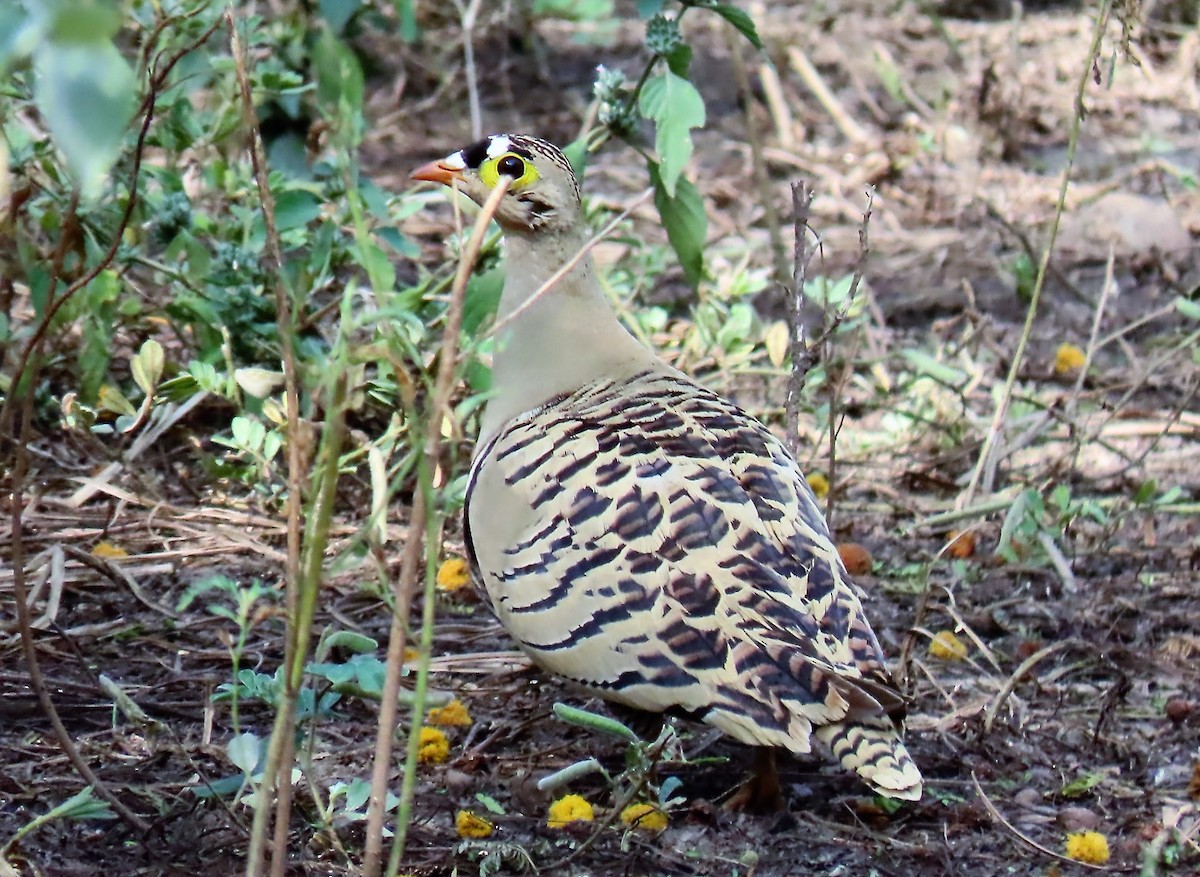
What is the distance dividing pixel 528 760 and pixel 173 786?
67 cm

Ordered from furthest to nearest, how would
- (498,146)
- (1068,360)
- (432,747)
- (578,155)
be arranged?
(1068,360) → (578,155) → (498,146) → (432,747)

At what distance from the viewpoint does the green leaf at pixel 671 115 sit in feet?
11.4

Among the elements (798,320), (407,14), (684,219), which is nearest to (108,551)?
(684,219)

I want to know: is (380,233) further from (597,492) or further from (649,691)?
(649,691)

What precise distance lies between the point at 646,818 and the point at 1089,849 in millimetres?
733

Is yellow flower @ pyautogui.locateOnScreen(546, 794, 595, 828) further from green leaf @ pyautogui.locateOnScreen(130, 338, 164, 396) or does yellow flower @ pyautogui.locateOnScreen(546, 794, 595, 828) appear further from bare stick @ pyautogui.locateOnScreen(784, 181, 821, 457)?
green leaf @ pyautogui.locateOnScreen(130, 338, 164, 396)

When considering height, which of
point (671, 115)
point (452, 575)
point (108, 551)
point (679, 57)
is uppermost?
point (679, 57)

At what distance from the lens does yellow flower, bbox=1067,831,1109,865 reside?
2.67 metres

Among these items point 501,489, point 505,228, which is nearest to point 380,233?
point 505,228

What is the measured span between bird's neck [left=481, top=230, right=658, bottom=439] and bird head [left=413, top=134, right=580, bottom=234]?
0.15 ft

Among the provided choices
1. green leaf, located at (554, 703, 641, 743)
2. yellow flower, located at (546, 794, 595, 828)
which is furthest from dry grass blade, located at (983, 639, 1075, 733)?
green leaf, located at (554, 703, 641, 743)

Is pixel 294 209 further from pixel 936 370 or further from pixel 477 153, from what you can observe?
pixel 936 370

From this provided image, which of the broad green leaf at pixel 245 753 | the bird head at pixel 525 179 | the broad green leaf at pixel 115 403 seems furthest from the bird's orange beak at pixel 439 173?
the broad green leaf at pixel 245 753

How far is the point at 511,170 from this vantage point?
3361 millimetres
